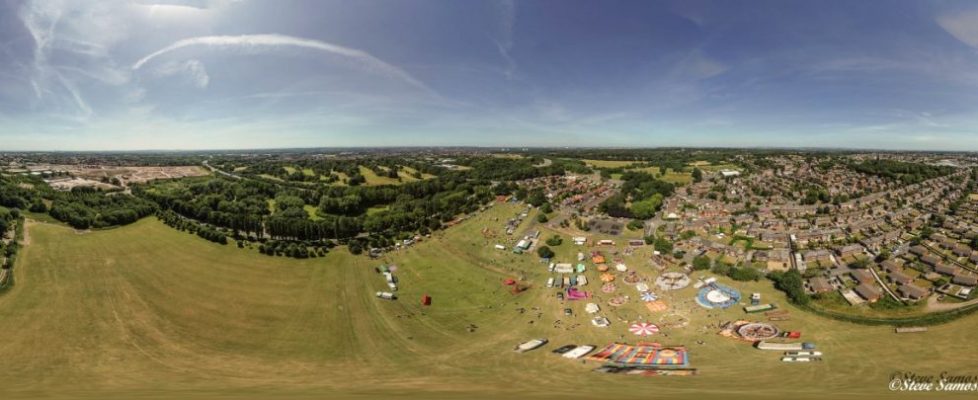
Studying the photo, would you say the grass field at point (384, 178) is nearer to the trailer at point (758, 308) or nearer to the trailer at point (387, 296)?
the trailer at point (387, 296)

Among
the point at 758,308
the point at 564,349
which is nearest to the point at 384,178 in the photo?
the point at 564,349

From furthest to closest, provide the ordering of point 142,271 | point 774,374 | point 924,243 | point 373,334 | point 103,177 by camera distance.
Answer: point 103,177 → point 924,243 → point 142,271 → point 373,334 → point 774,374

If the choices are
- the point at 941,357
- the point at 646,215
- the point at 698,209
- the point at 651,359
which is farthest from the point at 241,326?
the point at 698,209

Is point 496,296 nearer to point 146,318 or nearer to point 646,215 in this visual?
point 146,318

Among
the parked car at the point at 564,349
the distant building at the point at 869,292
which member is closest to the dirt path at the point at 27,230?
the parked car at the point at 564,349

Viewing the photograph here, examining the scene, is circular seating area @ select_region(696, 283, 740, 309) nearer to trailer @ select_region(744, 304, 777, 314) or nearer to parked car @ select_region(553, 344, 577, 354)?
trailer @ select_region(744, 304, 777, 314)
